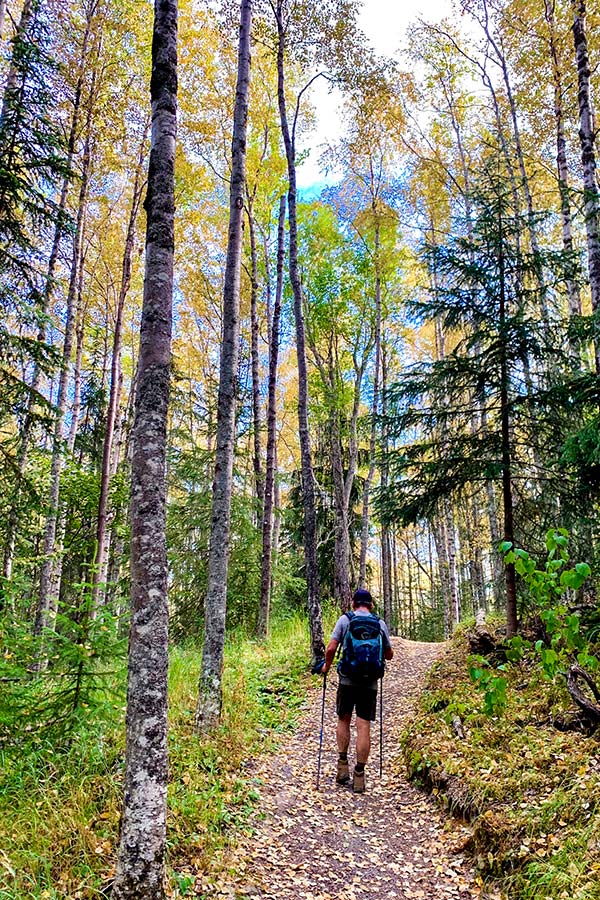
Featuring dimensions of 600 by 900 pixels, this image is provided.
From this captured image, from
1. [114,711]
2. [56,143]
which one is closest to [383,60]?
[56,143]

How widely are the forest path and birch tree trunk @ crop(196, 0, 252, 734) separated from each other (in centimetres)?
98

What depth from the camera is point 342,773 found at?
5441 millimetres

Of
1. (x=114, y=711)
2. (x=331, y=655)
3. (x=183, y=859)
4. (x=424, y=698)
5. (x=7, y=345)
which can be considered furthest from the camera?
(x=424, y=698)

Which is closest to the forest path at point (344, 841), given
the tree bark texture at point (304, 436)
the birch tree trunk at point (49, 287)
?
the tree bark texture at point (304, 436)

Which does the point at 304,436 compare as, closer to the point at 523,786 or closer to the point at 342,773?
the point at 342,773

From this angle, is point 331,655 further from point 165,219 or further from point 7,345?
point 7,345

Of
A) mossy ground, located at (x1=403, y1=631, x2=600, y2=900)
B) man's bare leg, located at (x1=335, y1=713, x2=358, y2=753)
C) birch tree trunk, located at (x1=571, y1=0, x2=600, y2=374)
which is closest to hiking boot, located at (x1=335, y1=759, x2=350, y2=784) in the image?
man's bare leg, located at (x1=335, y1=713, x2=358, y2=753)

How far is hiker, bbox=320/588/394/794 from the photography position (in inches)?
209

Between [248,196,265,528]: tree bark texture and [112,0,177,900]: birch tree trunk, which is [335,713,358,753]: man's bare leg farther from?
[248,196,265,528]: tree bark texture

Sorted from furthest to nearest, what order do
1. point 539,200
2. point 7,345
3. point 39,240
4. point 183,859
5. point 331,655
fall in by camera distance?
point 539,200
point 39,240
point 7,345
point 331,655
point 183,859

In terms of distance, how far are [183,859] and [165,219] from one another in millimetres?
4560

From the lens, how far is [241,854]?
375cm

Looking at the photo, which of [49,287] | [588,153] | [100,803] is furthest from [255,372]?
[100,803]

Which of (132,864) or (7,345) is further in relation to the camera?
(7,345)
